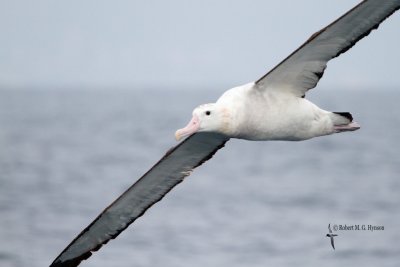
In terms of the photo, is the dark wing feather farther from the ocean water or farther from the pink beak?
the ocean water

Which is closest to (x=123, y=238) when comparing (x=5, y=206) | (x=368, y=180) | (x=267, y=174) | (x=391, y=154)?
(x=5, y=206)

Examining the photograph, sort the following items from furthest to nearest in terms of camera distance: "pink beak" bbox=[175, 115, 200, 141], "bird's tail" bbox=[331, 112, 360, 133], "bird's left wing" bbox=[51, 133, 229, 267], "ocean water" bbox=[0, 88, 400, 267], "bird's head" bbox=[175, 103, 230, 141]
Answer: "ocean water" bbox=[0, 88, 400, 267] < "bird's left wing" bbox=[51, 133, 229, 267] < "bird's tail" bbox=[331, 112, 360, 133] < "bird's head" bbox=[175, 103, 230, 141] < "pink beak" bbox=[175, 115, 200, 141]

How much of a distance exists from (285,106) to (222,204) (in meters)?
15.4

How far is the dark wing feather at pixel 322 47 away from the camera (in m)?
8.26

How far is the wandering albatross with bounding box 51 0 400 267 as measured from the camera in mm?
8344

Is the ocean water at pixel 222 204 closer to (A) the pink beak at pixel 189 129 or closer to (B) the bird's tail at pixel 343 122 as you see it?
(B) the bird's tail at pixel 343 122

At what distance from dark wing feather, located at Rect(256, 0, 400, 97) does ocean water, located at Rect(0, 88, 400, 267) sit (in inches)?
281

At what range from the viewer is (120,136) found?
5362cm

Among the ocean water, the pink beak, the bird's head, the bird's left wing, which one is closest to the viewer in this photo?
the pink beak

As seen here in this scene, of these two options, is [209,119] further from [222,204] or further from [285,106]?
[222,204]

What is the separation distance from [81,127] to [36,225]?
4493 centimetres

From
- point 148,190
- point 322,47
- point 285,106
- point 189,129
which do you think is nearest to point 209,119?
point 189,129

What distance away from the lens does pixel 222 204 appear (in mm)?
23953

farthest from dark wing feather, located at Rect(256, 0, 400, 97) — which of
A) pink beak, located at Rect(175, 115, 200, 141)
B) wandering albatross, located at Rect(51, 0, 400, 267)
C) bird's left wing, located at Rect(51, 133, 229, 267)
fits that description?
bird's left wing, located at Rect(51, 133, 229, 267)
